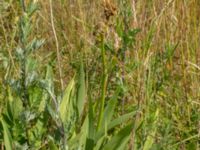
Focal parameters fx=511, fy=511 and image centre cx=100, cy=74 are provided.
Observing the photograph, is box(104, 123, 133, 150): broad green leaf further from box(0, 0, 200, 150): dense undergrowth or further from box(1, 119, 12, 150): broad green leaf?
box(1, 119, 12, 150): broad green leaf

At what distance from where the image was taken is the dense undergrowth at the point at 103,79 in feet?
4.53

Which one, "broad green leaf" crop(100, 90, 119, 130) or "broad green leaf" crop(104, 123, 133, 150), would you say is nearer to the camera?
"broad green leaf" crop(104, 123, 133, 150)

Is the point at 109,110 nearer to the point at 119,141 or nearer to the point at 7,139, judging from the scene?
the point at 119,141

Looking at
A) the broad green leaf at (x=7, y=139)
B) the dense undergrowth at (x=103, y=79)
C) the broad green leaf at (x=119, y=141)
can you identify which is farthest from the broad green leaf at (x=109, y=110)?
the broad green leaf at (x=7, y=139)

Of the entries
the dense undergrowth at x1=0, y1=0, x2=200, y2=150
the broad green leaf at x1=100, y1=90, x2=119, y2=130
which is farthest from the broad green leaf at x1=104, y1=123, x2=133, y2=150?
the broad green leaf at x1=100, y1=90, x2=119, y2=130

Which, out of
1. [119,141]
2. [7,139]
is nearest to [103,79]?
[119,141]

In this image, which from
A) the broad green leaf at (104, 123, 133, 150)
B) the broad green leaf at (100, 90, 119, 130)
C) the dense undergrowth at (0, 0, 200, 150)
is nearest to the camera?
the dense undergrowth at (0, 0, 200, 150)

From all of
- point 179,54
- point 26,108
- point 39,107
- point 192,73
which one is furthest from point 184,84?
point 26,108

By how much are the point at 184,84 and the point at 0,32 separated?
1.03m

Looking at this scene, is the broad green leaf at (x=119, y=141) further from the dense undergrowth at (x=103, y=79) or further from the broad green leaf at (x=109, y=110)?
the broad green leaf at (x=109, y=110)

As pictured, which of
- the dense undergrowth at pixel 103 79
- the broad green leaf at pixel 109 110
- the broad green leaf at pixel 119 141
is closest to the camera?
the dense undergrowth at pixel 103 79

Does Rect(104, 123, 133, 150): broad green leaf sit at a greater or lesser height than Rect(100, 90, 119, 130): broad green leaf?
lesser

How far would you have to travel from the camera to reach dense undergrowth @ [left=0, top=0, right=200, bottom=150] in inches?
54.4

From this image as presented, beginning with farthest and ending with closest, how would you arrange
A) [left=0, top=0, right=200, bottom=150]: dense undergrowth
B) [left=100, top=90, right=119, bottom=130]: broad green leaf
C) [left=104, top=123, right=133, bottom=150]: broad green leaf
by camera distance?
[left=100, top=90, right=119, bottom=130]: broad green leaf, [left=104, top=123, right=133, bottom=150]: broad green leaf, [left=0, top=0, right=200, bottom=150]: dense undergrowth
